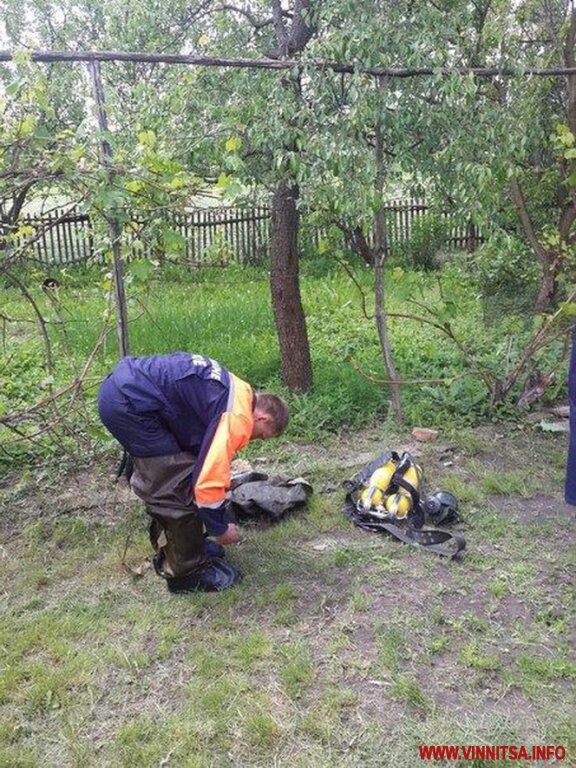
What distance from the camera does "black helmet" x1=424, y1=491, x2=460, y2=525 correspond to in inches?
159

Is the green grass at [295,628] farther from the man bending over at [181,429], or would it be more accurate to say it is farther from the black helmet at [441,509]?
the man bending over at [181,429]

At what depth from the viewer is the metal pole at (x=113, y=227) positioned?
370 centimetres

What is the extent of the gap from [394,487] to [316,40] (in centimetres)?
276

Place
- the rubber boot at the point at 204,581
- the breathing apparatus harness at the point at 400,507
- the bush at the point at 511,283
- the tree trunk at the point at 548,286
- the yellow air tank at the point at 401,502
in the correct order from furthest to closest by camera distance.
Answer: the bush at the point at 511,283 → the tree trunk at the point at 548,286 → the yellow air tank at the point at 401,502 → the breathing apparatus harness at the point at 400,507 → the rubber boot at the point at 204,581

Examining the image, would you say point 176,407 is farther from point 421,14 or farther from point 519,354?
point 519,354

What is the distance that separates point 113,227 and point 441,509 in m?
2.42

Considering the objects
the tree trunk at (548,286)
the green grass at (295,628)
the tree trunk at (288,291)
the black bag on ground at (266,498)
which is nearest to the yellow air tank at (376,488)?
the green grass at (295,628)

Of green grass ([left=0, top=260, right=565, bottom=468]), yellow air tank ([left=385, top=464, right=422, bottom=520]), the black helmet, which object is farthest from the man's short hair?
green grass ([left=0, top=260, right=565, bottom=468])

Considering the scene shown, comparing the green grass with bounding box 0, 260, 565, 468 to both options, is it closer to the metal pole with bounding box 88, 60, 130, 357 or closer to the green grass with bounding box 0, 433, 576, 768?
the metal pole with bounding box 88, 60, 130, 357

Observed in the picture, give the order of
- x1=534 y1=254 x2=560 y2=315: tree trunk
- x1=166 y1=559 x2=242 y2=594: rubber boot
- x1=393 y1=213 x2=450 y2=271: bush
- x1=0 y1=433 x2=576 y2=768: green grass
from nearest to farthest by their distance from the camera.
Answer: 1. x1=0 y1=433 x2=576 y2=768: green grass
2. x1=166 y1=559 x2=242 y2=594: rubber boot
3. x1=534 y1=254 x2=560 y2=315: tree trunk
4. x1=393 y1=213 x2=450 y2=271: bush

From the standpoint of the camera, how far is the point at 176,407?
3293mm

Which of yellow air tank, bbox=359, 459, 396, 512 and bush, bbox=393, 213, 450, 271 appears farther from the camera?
bush, bbox=393, 213, 450, 271

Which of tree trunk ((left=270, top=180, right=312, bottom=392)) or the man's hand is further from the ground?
tree trunk ((left=270, top=180, right=312, bottom=392))

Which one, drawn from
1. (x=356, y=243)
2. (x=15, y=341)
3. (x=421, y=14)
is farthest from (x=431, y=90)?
(x=15, y=341)
